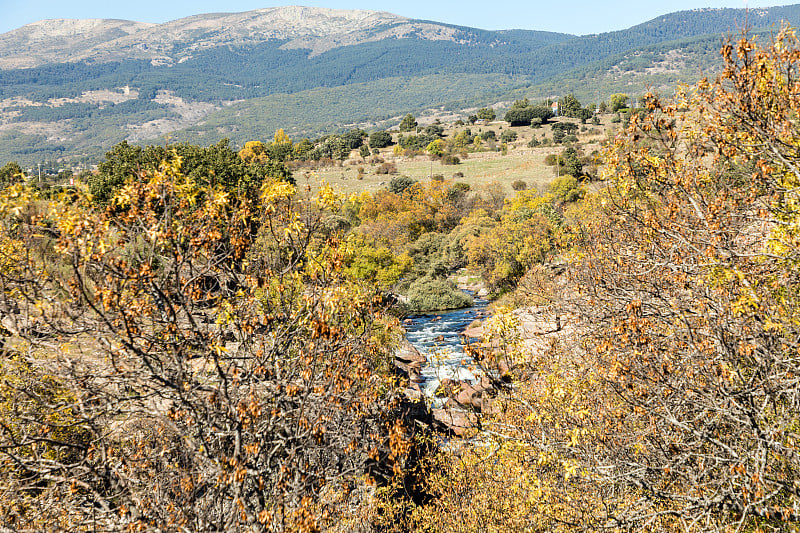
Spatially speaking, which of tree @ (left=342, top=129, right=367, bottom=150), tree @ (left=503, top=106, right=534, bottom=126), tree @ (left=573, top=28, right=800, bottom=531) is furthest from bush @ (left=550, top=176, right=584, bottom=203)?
tree @ (left=503, top=106, right=534, bottom=126)

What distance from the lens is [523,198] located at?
63.6 metres

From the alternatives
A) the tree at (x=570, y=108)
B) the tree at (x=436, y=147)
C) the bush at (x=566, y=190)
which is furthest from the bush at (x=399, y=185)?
the tree at (x=570, y=108)

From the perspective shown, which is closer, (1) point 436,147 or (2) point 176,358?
(2) point 176,358

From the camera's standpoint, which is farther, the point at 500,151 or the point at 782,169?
the point at 500,151

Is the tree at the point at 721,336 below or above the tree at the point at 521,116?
below

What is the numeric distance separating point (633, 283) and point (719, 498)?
21.1ft

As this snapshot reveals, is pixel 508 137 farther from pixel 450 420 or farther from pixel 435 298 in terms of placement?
pixel 450 420

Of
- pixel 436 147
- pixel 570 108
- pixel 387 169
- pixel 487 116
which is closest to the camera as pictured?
pixel 387 169

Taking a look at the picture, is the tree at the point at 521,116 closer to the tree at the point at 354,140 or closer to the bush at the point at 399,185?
the tree at the point at 354,140

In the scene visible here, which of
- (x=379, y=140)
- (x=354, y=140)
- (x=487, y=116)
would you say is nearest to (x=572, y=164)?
(x=379, y=140)

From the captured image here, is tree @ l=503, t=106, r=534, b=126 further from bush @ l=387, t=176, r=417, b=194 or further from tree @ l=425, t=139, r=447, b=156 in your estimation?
bush @ l=387, t=176, r=417, b=194

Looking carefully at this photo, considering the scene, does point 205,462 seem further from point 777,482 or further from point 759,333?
point 759,333

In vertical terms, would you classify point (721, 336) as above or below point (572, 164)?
above

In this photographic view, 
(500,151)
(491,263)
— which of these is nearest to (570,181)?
(491,263)
